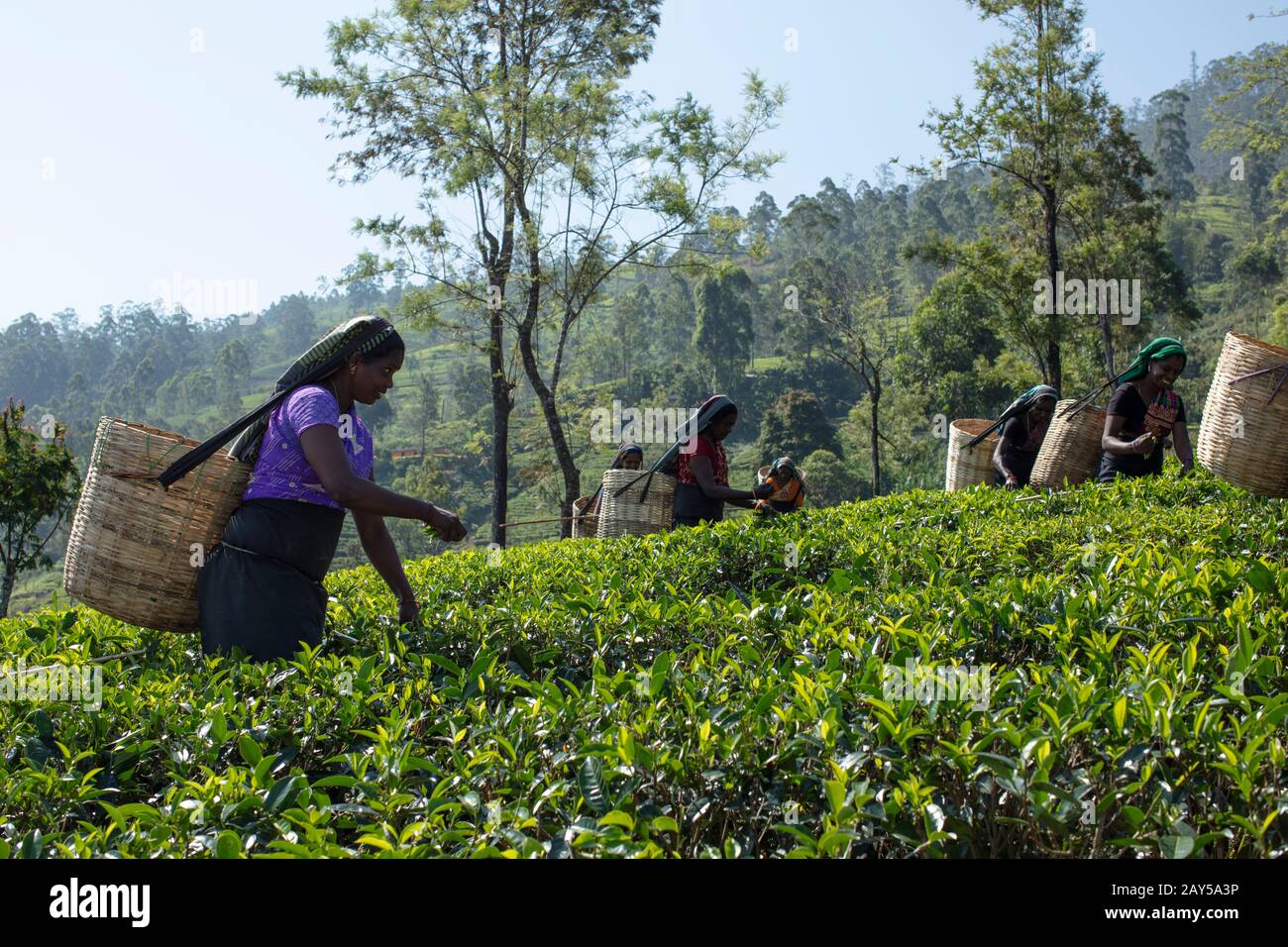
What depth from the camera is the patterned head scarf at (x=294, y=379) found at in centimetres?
340

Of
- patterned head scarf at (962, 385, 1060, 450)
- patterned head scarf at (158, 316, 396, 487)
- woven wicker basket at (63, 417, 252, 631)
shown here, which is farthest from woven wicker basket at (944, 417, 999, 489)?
woven wicker basket at (63, 417, 252, 631)

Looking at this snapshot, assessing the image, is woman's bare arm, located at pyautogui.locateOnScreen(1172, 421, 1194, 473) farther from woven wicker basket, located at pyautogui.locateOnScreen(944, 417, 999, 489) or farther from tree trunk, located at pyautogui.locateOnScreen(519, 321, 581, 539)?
tree trunk, located at pyautogui.locateOnScreen(519, 321, 581, 539)

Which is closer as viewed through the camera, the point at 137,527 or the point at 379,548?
the point at 137,527

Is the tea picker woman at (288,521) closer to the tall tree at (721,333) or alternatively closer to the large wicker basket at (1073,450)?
the large wicker basket at (1073,450)

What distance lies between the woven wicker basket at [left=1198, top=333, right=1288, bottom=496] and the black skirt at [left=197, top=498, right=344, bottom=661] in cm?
426

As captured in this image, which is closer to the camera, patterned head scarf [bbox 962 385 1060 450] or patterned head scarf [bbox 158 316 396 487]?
patterned head scarf [bbox 158 316 396 487]

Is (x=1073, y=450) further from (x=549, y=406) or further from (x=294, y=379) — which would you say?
(x=549, y=406)

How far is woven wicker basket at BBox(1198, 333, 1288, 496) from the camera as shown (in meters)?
5.16

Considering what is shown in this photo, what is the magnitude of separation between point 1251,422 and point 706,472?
9.90ft

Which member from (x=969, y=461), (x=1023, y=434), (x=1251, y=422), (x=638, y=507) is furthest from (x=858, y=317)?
(x=1251, y=422)

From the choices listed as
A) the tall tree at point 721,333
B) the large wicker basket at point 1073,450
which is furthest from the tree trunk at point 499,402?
the tall tree at point 721,333

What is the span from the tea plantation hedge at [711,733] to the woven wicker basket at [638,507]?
174 inches

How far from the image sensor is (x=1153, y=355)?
6.17m
